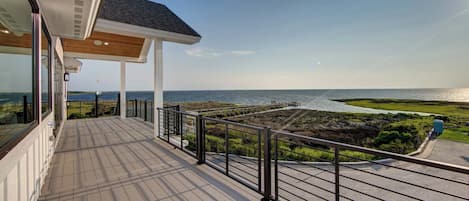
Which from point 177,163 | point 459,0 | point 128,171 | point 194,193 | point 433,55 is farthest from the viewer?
point 433,55

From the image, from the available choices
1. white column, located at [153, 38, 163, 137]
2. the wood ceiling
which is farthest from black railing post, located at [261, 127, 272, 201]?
the wood ceiling

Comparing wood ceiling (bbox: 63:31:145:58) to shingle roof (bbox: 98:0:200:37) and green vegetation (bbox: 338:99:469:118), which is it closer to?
shingle roof (bbox: 98:0:200:37)

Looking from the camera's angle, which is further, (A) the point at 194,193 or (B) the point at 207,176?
(B) the point at 207,176

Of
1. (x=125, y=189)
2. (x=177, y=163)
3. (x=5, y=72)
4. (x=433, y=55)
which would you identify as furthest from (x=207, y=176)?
(x=433, y=55)

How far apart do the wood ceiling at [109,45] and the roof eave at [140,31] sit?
167 cm

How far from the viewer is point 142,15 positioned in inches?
201

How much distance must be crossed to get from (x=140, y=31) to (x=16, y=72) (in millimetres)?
3371

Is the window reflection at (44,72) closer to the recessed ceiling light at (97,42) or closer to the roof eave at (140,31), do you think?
the roof eave at (140,31)

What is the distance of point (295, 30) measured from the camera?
15.1 m

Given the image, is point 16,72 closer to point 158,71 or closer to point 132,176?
point 132,176

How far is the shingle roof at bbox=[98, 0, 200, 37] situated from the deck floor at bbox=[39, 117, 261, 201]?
2.64 m

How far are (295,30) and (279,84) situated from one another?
1067 centimetres

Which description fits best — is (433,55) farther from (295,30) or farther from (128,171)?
(128,171)

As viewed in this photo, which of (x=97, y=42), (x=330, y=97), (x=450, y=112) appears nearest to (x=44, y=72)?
(x=97, y=42)
